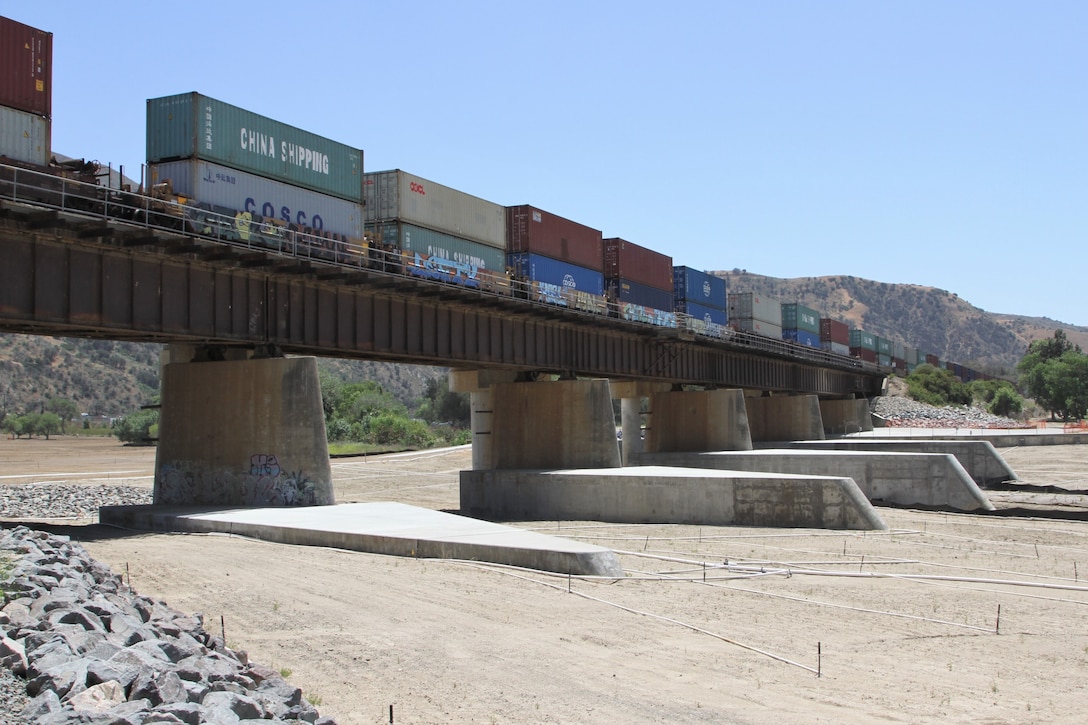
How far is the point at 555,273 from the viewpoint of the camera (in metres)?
41.4

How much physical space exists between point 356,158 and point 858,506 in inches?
747

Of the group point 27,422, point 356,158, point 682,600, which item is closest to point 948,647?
point 682,600

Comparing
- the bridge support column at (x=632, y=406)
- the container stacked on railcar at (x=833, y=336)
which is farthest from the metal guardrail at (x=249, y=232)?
the container stacked on railcar at (x=833, y=336)

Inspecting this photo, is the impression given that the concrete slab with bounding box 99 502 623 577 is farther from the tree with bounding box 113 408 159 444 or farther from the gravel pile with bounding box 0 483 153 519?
the tree with bounding box 113 408 159 444

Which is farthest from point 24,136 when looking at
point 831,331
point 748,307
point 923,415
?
point 923,415

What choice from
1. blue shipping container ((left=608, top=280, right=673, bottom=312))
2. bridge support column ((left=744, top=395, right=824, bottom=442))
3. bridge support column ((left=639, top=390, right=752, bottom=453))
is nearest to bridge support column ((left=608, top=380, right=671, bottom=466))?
bridge support column ((left=639, top=390, right=752, bottom=453))

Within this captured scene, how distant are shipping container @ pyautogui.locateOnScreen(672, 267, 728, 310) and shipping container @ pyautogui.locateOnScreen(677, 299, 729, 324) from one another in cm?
13

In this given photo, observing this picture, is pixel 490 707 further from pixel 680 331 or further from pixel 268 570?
pixel 680 331

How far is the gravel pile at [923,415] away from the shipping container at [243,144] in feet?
264

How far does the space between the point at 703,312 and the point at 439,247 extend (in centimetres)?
2691

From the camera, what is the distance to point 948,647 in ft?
41.5

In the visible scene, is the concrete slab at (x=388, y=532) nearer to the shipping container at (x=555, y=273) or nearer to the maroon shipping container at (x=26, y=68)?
the maroon shipping container at (x=26, y=68)

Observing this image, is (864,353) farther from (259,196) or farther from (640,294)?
(259,196)

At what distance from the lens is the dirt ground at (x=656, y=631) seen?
9.47 m
